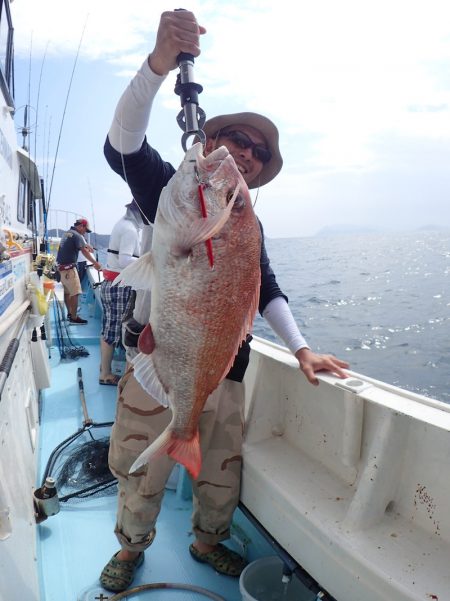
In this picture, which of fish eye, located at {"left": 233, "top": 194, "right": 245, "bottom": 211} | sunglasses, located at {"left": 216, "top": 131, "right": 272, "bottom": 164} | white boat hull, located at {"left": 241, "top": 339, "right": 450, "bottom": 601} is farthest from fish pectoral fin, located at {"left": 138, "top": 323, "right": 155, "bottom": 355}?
sunglasses, located at {"left": 216, "top": 131, "right": 272, "bottom": 164}

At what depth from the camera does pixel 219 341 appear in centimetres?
167

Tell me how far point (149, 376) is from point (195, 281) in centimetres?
47

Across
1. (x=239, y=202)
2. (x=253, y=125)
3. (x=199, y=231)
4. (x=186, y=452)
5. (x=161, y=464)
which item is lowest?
(x=161, y=464)

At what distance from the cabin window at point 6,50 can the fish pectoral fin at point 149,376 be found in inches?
113

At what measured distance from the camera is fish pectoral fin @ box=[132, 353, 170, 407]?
Result: 1760 millimetres

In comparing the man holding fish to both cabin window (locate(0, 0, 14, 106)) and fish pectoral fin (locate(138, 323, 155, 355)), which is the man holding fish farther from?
cabin window (locate(0, 0, 14, 106))

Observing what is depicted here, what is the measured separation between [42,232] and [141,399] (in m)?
6.48

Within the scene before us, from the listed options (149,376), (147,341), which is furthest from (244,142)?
(149,376)

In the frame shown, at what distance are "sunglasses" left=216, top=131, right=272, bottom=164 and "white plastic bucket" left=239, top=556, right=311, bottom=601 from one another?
226 centimetres

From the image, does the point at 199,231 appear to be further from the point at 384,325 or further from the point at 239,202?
the point at 384,325

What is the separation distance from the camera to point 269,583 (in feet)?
8.05

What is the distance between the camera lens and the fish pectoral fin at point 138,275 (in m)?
1.65

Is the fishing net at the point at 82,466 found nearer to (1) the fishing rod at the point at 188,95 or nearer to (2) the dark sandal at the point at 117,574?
(2) the dark sandal at the point at 117,574

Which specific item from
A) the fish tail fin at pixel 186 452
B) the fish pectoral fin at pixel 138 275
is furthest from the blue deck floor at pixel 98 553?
the fish pectoral fin at pixel 138 275
